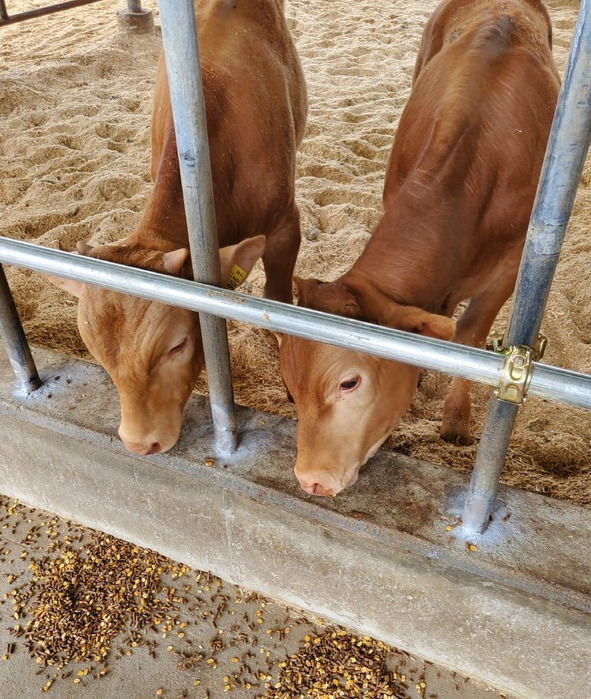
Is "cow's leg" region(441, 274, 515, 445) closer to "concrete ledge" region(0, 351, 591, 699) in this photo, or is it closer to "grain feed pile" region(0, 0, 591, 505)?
"grain feed pile" region(0, 0, 591, 505)

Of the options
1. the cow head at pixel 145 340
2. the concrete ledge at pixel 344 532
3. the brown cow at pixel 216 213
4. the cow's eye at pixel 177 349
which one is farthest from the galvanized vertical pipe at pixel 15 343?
the cow's eye at pixel 177 349

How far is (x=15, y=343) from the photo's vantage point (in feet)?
7.56

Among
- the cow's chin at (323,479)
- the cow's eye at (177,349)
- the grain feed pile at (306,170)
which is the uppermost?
the cow's eye at (177,349)

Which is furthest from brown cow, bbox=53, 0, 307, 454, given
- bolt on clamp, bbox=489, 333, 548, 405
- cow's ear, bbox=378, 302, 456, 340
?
bolt on clamp, bbox=489, 333, 548, 405

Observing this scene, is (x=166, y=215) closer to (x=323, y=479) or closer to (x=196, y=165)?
(x=196, y=165)

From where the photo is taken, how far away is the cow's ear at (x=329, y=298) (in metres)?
1.88

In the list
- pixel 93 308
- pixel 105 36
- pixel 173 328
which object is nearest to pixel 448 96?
pixel 173 328

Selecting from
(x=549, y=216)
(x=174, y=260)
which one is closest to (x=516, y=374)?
(x=549, y=216)

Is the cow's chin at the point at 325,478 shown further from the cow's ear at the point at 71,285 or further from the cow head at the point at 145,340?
the cow's ear at the point at 71,285

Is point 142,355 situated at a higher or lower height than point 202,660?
higher

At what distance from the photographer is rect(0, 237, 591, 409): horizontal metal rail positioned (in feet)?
4.00

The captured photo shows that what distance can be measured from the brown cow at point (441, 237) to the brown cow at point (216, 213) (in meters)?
0.41

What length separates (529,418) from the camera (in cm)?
281

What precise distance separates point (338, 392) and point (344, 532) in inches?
16.5
